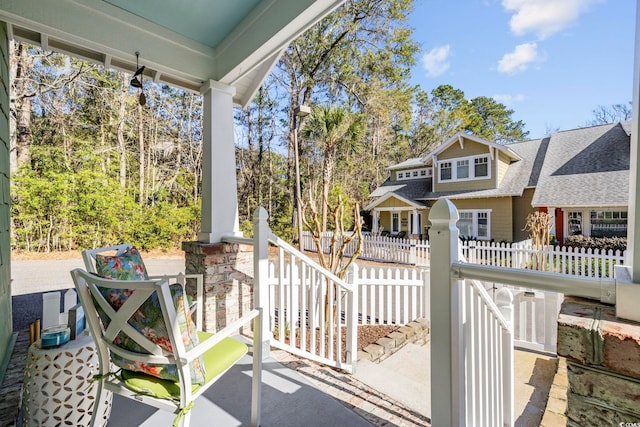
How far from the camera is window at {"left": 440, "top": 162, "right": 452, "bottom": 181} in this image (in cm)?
1205

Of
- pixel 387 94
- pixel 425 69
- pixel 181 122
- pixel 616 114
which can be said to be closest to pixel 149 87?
pixel 181 122

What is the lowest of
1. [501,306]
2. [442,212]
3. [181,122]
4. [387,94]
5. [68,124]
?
[501,306]

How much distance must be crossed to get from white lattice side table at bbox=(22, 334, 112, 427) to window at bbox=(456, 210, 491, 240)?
1164cm

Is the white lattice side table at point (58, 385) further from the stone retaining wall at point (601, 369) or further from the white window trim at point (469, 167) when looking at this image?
the white window trim at point (469, 167)

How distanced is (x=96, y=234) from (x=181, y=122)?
552 cm

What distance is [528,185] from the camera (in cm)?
1047

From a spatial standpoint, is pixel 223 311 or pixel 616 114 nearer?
pixel 223 311

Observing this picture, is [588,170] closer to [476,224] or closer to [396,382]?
[476,224]

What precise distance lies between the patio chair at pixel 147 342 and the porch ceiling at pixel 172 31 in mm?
1872

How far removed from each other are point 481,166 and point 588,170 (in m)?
3.10

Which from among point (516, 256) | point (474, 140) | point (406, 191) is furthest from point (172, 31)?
point (406, 191)

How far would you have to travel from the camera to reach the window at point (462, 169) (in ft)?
38.0

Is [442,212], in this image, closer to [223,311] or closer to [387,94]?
[223,311]

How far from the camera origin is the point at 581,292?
2.75ft
